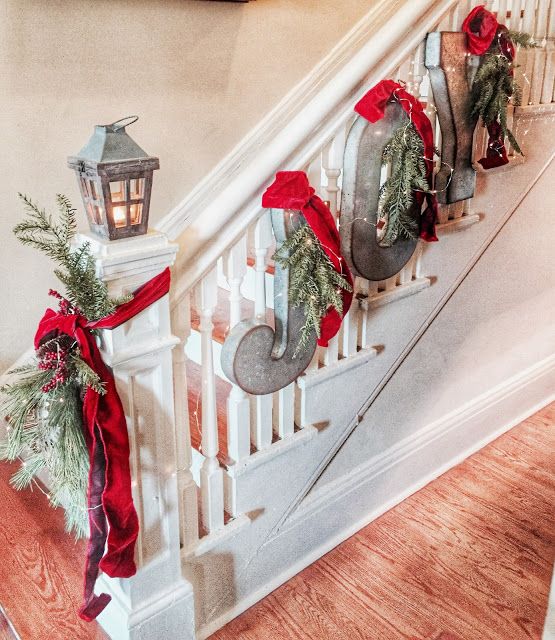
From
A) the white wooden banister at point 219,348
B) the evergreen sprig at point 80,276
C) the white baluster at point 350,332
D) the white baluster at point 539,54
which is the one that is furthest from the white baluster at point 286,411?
the white baluster at point 539,54

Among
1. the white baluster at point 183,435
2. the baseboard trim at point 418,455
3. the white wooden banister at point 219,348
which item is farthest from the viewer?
the baseboard trim at point 418,455

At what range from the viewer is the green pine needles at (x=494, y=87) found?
2180 mm

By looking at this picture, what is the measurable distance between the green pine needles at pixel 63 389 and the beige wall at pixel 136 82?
45.2 inches

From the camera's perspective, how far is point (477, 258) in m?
2.69

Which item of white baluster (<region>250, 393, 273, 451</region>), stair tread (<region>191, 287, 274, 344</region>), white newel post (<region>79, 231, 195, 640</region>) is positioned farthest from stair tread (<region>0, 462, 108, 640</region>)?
stair tread (<region>191, 287, 274, 344</region>)

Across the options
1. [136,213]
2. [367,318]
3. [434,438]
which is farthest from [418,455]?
[136,213]

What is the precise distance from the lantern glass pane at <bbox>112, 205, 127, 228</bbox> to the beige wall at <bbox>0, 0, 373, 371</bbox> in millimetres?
1187

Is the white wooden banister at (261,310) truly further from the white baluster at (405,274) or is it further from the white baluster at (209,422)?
the white baluster at (405,274)

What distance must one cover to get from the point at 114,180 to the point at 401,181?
0.93 metres

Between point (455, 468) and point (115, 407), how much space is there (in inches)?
71.8

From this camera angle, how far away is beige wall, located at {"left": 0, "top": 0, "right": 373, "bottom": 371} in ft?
8.13

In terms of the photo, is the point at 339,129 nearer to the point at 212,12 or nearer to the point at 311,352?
A: the point at 311,352

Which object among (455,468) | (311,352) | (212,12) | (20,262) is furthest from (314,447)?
(212,12)

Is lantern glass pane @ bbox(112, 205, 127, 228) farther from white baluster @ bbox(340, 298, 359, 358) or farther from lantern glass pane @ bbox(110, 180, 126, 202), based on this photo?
white baluster @ bbox(340, 298, 359, 358)
